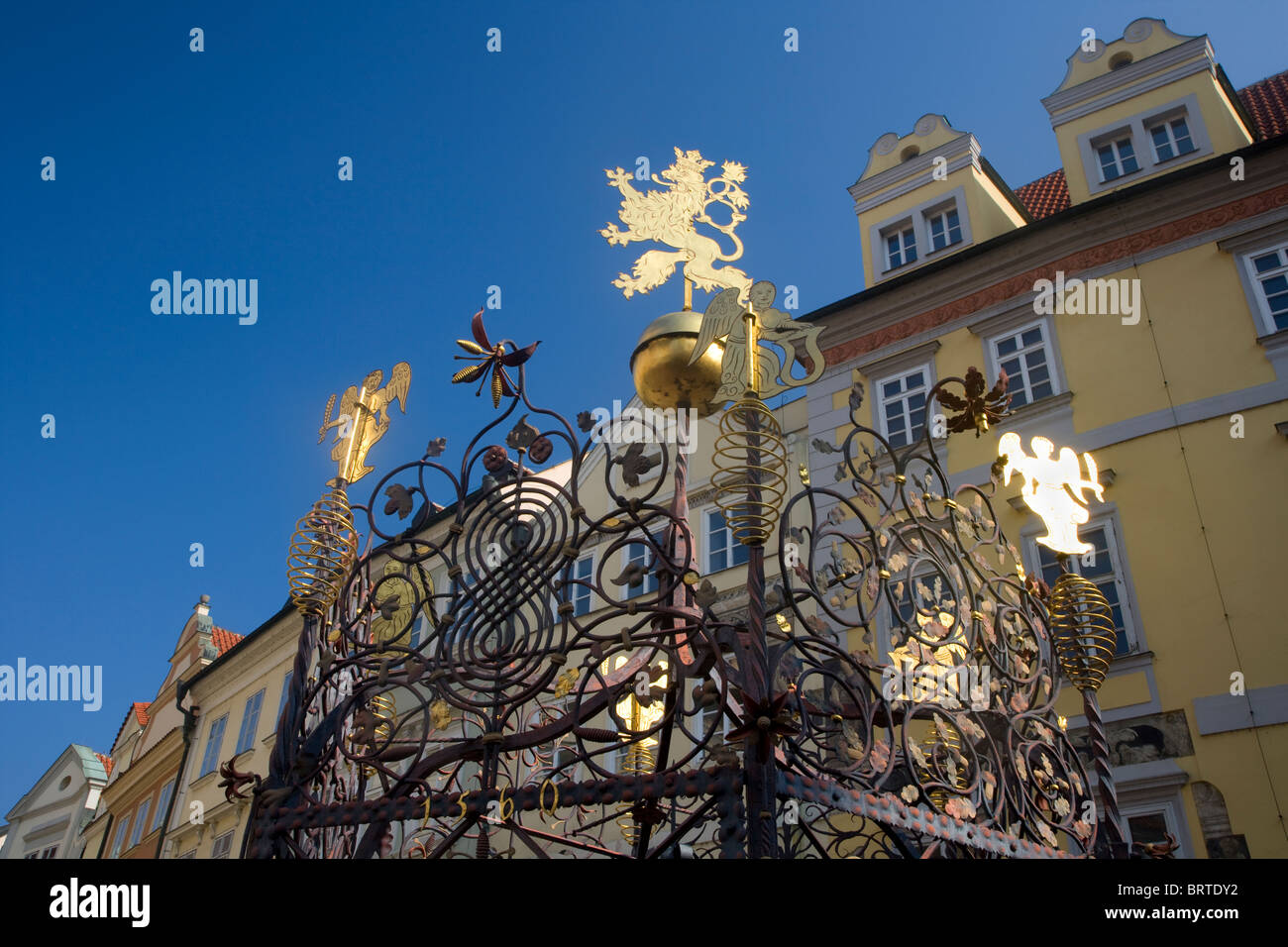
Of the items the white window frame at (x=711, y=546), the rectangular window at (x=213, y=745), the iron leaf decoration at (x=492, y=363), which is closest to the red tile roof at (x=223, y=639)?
the rectangular window at (x=213, y=745)

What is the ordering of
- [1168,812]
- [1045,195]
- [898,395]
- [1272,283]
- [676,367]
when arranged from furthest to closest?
1. [1045,195]
2. [898,395]
3. [1272,283]
4. [1168,812]
5. [676,367]

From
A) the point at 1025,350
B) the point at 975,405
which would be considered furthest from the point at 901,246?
the point at 975,405

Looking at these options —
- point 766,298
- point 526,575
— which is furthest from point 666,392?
point 526,575

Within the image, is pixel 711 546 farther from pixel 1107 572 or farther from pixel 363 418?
pixel 363 418

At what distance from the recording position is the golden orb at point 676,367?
538 cm

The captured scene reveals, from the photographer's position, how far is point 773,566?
51.7 ft

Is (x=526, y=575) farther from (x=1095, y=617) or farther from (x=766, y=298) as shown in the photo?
(x=1095, y=617)

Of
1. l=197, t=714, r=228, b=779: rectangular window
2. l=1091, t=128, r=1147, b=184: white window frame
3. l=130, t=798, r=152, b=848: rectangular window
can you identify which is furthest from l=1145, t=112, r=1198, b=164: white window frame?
l=130, t=798, r=152, b=848: rectangular window

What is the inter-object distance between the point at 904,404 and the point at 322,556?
12.1 m

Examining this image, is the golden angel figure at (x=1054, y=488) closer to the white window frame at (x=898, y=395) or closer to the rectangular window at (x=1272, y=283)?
the rectangular window at (x=1272, y=283)

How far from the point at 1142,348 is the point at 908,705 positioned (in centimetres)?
1120

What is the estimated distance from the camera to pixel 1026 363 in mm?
15281
